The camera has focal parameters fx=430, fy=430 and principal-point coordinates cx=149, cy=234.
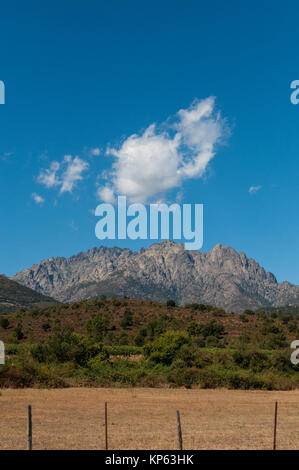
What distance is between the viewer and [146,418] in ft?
77.4

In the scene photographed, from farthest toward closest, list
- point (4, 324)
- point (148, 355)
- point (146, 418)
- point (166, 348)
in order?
point (4, 324), point (148, 355), point (166, 348), point (146, 418)

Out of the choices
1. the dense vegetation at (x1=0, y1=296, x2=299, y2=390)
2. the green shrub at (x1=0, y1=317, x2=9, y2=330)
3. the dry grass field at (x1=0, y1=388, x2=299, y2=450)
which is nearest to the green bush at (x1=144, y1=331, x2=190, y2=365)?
the dense vegetation at (x1=0, y1=296, x2=299, y2=390)

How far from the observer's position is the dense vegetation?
41719mm

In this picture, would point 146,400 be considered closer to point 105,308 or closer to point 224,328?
point 224,328

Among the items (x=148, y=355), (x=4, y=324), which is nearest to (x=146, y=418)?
(x=148, y=355)

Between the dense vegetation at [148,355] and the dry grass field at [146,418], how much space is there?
11.0 feet

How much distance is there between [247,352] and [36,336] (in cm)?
4102

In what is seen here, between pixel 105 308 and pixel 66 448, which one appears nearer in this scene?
pixel 66 448

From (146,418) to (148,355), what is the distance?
1193 inches

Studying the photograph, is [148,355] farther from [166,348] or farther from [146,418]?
[146,418]

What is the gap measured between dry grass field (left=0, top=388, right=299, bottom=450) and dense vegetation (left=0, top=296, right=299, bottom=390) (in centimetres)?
335
